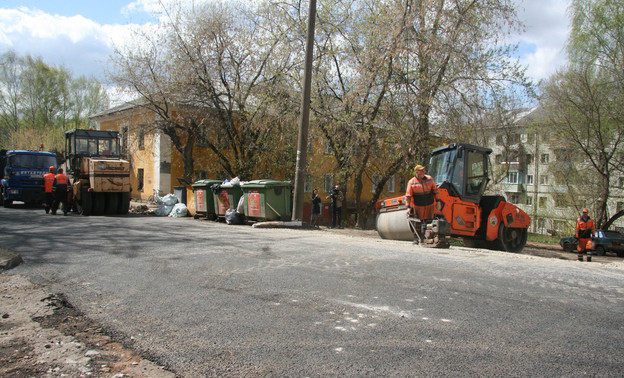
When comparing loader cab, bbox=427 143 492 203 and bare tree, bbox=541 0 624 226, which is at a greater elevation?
bare tree, bbox=541 0 624 226

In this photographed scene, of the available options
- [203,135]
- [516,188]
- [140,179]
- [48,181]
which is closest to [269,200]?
[48,181]

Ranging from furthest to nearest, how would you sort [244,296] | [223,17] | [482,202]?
[223,17]
[482,202]
[244,296]

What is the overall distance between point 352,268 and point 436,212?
370cm

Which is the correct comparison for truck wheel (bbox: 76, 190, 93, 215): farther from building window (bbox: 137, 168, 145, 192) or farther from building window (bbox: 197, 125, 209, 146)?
building window (bbox: 137, 168, 145, 192)

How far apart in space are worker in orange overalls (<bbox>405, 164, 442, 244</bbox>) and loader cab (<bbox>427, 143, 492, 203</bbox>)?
4.73 feet

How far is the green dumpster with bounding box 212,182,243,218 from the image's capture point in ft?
54.2

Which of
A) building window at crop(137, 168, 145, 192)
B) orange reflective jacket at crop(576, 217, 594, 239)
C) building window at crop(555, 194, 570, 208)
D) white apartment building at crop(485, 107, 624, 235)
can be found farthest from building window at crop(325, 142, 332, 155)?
building window at crop(555, 194, 570, 208)

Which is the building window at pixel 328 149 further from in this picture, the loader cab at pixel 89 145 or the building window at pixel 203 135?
the loader cab at pixel 89 145

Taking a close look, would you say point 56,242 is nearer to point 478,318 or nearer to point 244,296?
point 244,296

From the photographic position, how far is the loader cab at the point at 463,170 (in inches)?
439

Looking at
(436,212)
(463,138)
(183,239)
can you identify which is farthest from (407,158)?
(183,239)

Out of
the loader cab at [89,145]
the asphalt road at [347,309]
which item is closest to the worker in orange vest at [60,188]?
the loader cab at [89,145]

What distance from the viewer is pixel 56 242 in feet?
29.0

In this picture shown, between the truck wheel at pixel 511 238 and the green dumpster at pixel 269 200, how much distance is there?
652 centimetres
